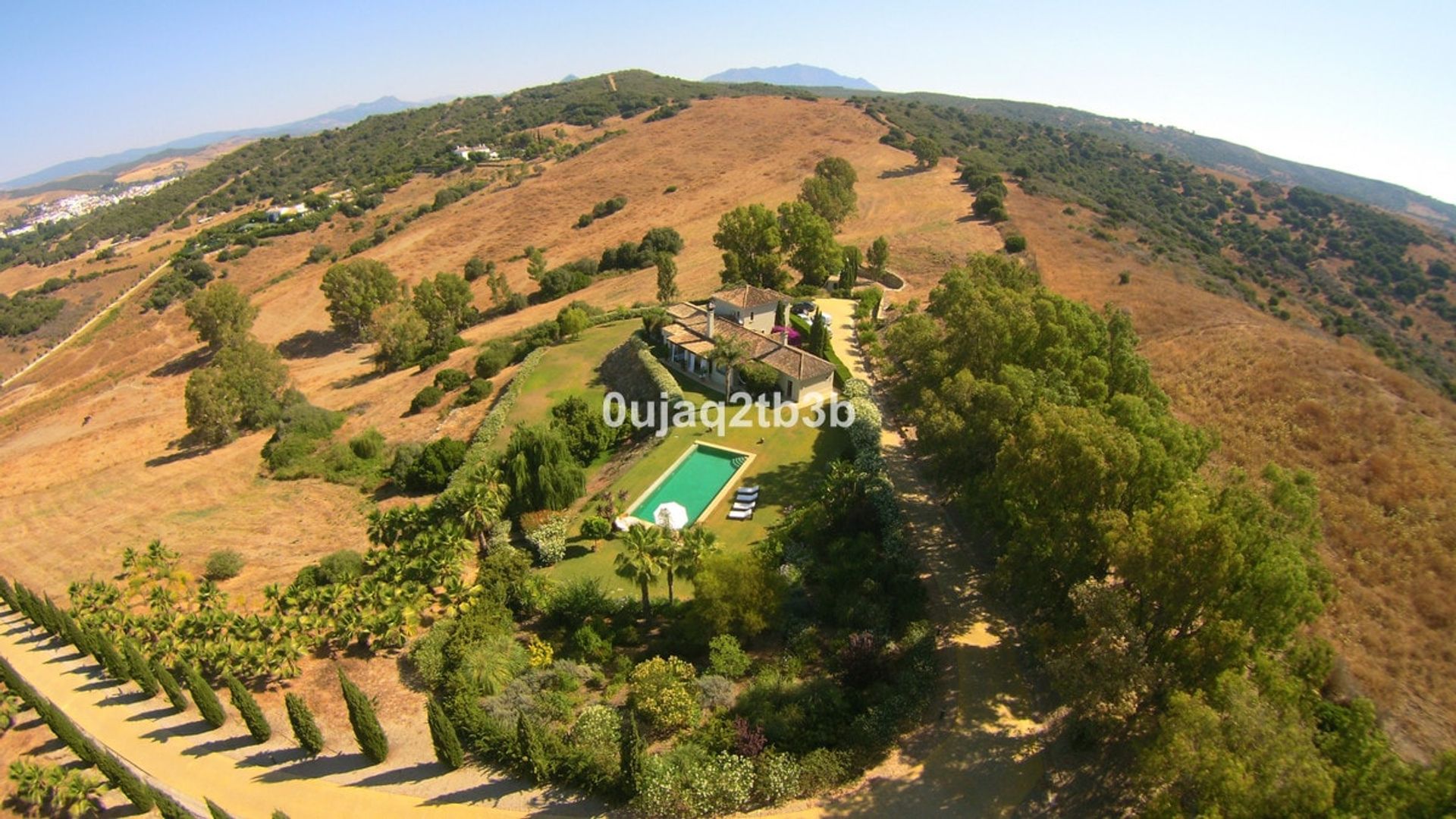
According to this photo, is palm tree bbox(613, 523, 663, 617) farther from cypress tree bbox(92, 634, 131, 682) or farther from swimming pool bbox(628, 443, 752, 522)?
cypress tree bbox(92, 634, 131, 682)

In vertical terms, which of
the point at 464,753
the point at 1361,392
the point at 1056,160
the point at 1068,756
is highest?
the point at 1056,160

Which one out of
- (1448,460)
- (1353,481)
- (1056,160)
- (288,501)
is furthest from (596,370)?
(1056,160)

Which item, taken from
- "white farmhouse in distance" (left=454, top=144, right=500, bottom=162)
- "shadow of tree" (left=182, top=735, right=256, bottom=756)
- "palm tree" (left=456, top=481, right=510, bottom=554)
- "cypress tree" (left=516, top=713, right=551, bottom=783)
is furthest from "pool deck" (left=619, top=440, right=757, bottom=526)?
"white farmhouse in distance" (left=454, top=144, right=500, bottom=162)

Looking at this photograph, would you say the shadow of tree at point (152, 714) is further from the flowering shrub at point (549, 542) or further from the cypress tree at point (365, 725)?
the flowering shrub at point (549, 542)

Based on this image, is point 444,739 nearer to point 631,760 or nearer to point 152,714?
point 631,760

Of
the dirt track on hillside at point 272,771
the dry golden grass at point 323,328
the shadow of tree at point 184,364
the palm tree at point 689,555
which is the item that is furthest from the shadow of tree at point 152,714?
the shadow of tree at point 184,364

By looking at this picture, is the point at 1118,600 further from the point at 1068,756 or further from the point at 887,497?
the point at 887,497

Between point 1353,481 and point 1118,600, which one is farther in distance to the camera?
point 1353,481
